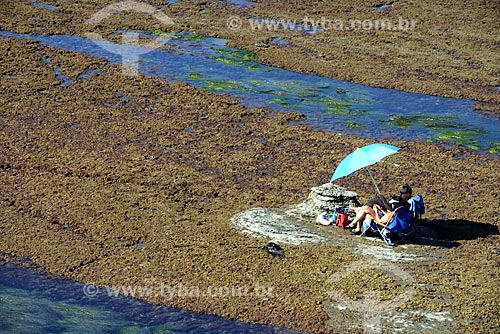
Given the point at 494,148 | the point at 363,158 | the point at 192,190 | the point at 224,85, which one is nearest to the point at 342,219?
the point at 363,158

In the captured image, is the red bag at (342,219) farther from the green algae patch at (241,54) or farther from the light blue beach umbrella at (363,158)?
the green algae patch at (241,54)

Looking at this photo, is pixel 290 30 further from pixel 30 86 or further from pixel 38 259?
pixel 38 259

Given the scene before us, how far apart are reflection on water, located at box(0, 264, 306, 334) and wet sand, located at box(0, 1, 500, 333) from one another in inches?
10.5

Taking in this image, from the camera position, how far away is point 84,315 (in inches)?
536

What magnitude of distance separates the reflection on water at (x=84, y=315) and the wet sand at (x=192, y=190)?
266mm

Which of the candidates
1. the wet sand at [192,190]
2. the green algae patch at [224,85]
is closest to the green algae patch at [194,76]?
the green algae patch at [224,85]

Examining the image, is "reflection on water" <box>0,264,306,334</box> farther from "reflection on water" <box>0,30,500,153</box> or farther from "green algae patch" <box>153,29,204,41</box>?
"green algae patch" <box>153,29,204,41</box>

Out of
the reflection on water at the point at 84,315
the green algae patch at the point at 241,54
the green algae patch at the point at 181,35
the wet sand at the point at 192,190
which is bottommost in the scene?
the reflection on water at the point at 84,315

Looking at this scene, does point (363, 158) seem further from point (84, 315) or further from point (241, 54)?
point (241, 54)

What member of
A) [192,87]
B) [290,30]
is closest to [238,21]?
[290,30]

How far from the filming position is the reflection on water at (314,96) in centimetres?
2266

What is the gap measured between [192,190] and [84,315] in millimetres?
5054

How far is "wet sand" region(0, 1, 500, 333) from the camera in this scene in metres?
14.4

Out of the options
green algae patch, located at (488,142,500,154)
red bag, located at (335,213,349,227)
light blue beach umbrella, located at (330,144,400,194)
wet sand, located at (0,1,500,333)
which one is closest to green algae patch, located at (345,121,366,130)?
wet sand, located at (0,1,500,333)
